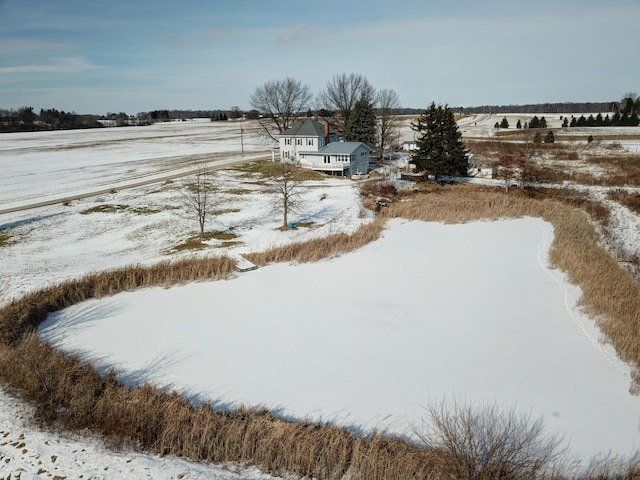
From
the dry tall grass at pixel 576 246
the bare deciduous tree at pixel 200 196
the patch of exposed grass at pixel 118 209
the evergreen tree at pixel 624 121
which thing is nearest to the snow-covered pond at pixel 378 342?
the dry tall grass at pixel 576 246

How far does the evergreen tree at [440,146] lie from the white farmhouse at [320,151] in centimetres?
933

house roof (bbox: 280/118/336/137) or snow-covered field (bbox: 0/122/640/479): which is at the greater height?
house roof (bbox: 280/118/336/137)

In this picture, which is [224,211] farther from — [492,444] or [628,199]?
[628,199]

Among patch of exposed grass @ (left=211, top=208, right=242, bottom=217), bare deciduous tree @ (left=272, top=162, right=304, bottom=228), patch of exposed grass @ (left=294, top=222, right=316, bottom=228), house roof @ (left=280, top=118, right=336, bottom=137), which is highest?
house roof @ (left=280, top=118, right=336, bottom=137)

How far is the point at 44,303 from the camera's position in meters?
15.5

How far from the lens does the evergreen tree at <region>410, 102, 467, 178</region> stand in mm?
38938

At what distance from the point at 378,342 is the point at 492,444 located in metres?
5.69

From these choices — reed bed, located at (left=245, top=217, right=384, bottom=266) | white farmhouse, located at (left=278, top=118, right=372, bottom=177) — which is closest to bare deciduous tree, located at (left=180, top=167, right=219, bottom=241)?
reed bed, located at (left=245, top=217, right=384, bottom=266)

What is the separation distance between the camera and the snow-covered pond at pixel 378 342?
33.3ft

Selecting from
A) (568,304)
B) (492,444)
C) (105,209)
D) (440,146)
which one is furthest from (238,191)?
(492,444)

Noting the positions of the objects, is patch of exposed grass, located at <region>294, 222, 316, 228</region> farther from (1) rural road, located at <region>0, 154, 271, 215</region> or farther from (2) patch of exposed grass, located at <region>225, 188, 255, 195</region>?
(1) rural road, located at <region>0, 154, 271, 215</region>

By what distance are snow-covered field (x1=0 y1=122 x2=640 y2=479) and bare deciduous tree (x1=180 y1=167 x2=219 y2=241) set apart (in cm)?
261

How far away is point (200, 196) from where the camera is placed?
35375mm

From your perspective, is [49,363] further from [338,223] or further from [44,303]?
[338,223]
